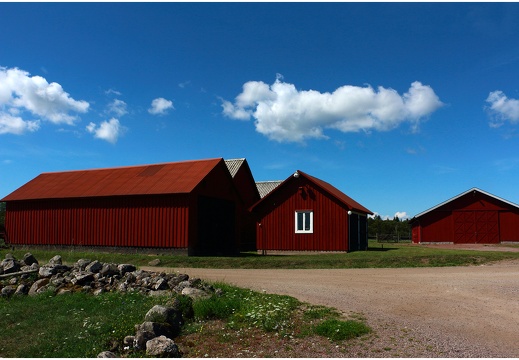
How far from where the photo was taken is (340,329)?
847 centimetres

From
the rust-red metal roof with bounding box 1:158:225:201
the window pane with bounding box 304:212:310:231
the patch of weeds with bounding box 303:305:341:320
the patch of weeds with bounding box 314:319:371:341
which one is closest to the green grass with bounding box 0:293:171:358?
the patch of weeds with bounding box 303:305:341:320

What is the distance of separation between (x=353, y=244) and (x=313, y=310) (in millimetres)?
20995

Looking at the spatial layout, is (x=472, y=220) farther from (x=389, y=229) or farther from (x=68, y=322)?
(x=68, y=322)

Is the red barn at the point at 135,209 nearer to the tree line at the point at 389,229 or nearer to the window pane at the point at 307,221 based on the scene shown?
the window pane at the point at 307,221

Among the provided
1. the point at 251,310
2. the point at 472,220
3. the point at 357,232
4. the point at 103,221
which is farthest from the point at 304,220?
the point at 251,310

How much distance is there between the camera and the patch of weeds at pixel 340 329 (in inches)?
324

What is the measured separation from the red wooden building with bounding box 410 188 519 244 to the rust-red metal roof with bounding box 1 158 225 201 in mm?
21911

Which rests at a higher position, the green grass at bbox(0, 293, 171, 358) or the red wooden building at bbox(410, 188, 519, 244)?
the red wooden building at bbox(410, 188, 519, 244)

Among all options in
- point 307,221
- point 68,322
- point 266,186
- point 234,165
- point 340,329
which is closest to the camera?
point 340,329

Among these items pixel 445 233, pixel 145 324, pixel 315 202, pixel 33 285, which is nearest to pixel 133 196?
pixel 315 202

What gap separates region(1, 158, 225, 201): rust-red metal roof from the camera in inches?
1138

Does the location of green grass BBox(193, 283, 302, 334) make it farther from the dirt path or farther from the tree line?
the tree line

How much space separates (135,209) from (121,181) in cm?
367

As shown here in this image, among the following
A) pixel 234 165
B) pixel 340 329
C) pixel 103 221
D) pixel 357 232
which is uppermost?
pixel 234 165
